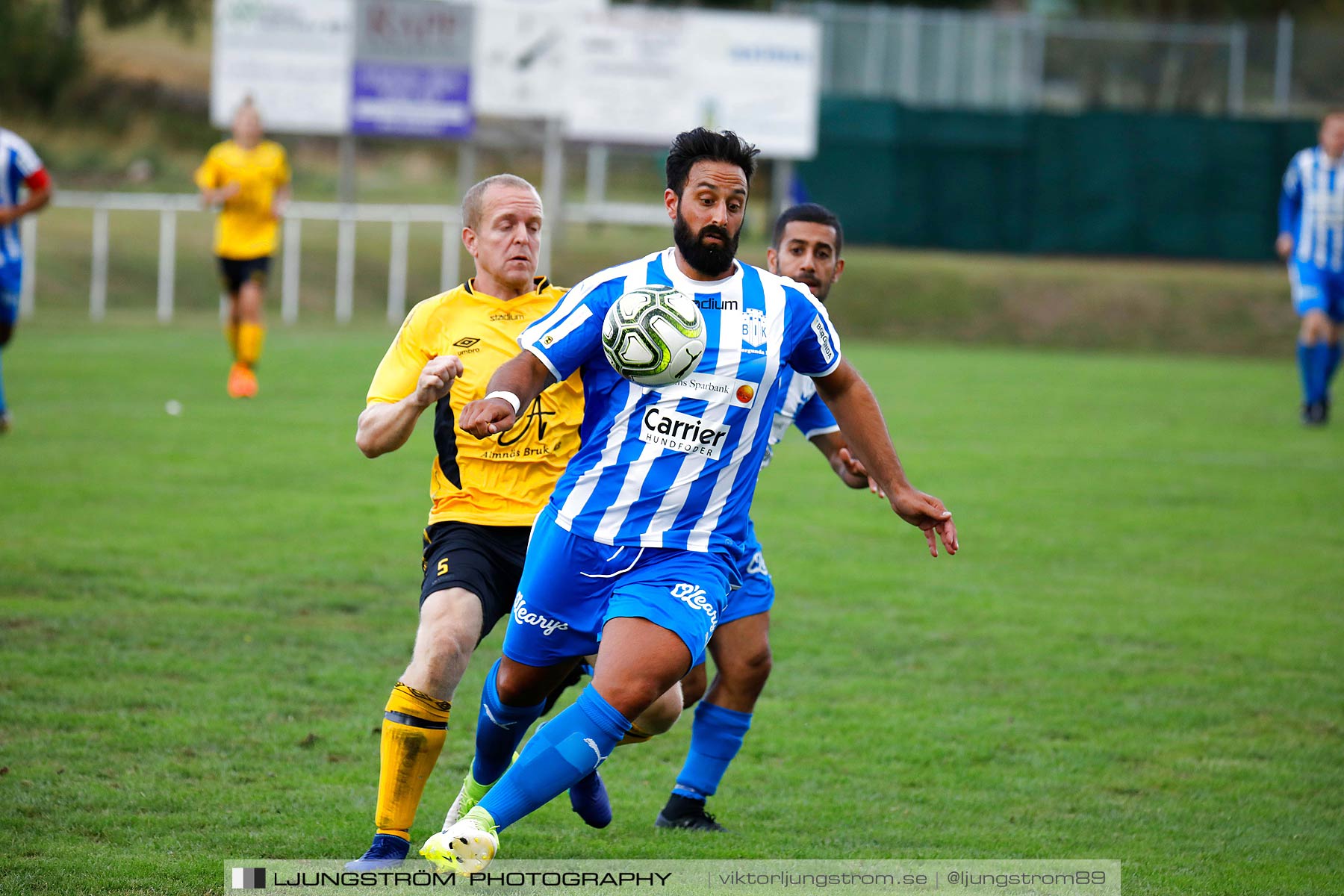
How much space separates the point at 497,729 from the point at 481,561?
1.65 ft

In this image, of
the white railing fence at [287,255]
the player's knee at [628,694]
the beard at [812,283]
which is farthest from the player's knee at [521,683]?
the white railing fence at [287,255]

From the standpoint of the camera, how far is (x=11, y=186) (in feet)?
37.4

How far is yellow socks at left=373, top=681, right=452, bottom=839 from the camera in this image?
4.02 m

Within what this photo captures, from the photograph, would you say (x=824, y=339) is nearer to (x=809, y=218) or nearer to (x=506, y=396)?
(x=506, y=396)

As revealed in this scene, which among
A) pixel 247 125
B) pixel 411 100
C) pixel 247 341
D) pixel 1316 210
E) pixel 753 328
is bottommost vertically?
pixel 247 341

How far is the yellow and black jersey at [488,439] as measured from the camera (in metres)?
4.55

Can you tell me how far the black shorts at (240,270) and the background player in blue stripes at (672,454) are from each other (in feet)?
36.0

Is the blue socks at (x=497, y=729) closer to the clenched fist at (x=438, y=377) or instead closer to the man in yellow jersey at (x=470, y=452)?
the man in yellow jersey at (x=470, y=452)

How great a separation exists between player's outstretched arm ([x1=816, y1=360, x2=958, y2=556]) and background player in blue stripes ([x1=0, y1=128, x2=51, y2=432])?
→ 348 inches

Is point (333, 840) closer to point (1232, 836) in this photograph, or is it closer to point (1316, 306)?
point (1232, 836)

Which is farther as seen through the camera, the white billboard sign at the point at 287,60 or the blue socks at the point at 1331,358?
the white billboard sign at the point at 287,60

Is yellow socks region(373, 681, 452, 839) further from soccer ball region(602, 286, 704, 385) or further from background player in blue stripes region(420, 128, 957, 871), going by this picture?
soccer ball region(602, 286, 704, 385)

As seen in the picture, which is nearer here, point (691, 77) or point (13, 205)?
point (13, 205)

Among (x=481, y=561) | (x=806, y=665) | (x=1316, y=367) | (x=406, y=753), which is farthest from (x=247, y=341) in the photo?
(x=406, y=753)
